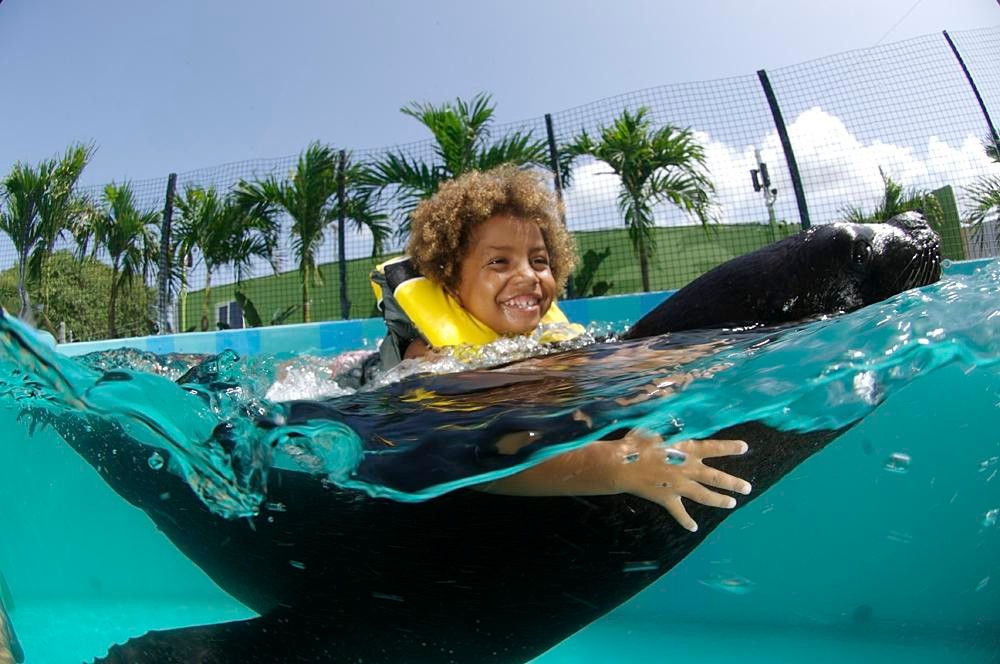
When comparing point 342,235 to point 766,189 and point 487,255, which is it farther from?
point 487,255

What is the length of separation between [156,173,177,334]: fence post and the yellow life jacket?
14.2ft

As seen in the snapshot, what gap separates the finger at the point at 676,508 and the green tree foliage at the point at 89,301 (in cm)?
562

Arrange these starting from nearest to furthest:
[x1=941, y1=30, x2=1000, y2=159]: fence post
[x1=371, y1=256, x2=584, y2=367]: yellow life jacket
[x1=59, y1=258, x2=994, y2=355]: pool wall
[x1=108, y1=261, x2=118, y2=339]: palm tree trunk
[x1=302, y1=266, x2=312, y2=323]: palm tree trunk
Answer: [x1=371, y1=256, x2=584, y2=367]: yellow life jacket
[x1=941, y1=30, x2=1000, y2=159]: fence post
[x1=59, y1=258, x2=994, y2=355]: pool wall
[x1=108, y1=261, x2=118, y2=339]: palm tree trunk
[x1=302, y1=266, x2=312, y2=323]: palm tree trunk

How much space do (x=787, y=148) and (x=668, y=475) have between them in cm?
506

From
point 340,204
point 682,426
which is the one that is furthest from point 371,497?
point 340,204

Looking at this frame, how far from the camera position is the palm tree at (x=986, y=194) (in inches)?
170

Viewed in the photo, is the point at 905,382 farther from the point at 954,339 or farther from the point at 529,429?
the point at 529,429

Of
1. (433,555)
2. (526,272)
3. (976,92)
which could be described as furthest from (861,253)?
(976,92)

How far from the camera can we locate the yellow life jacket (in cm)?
246

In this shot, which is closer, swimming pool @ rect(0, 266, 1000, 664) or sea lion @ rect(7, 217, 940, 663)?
sea lion @ rect(7, 217, 940, 663)

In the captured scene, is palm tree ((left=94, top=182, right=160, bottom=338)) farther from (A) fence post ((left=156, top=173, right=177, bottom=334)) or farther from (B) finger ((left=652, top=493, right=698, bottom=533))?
(B) finger ((left=652, top=493, right=698, bottom=533))

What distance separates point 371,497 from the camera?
1.41 metres

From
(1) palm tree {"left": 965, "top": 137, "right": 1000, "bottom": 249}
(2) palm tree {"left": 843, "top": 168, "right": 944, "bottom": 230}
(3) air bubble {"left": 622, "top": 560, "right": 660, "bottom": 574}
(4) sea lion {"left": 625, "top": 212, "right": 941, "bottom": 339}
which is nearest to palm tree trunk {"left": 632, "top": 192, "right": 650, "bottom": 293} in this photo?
→ (2) palm tree {"left": 843, "top": 168, "right": 944, "bottom": 230}

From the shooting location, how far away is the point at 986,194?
444cm
